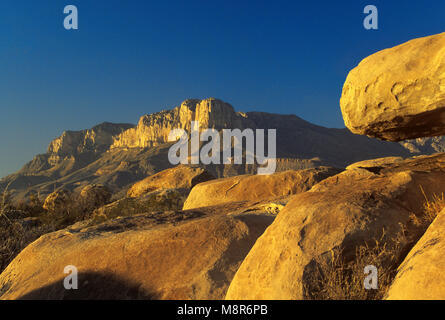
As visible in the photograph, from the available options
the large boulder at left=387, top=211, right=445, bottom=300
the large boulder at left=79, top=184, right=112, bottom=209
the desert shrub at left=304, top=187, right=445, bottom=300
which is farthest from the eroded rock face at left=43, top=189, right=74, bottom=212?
the large boulder at left=387, top=211, right=445, bottom=300

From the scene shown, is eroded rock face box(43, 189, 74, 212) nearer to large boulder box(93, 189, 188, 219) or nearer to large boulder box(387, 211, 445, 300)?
large boulder box(93, 189, 188, 219)

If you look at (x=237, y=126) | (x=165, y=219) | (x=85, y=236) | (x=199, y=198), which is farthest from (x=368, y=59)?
(x=237, y=126)

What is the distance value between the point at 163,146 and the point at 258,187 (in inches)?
3733

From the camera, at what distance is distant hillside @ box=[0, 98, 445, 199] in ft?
299

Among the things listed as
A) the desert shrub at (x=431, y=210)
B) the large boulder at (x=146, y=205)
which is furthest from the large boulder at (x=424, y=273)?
the large boulder at (x=146, y=205)

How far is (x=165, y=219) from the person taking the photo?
23.2 feet

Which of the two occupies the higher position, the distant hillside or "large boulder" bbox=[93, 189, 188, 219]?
the distant hillside

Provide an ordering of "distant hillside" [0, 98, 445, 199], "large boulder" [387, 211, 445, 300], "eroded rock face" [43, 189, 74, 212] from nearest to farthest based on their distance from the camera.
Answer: "large boulder" [387, 211, 445, 300] < "eroded rock face" [43, 189, 74, 212] < "distant hillside" [0, 98, 445, 199]

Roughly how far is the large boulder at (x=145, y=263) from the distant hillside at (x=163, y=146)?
72211mm

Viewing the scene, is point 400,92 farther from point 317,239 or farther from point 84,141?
point 84,141

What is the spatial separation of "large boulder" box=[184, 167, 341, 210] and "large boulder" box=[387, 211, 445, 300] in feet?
22.7

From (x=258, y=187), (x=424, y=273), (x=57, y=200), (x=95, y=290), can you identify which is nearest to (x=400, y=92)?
(x=424, y=273)

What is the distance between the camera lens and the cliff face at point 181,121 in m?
116
